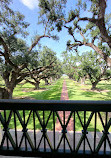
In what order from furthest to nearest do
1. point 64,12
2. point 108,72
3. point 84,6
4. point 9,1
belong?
point 108,72, point 64,12, point 84,6, point 9,1

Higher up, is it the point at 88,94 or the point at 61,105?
the point at 61,105

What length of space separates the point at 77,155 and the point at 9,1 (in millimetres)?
6987

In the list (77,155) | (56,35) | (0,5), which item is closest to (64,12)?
(56,35)

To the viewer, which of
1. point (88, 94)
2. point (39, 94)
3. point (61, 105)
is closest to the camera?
point (61, 105)

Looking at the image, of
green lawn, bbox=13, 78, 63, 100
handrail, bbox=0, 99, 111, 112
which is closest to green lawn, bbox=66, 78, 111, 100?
green lawn, bbox=13, 78, 63, 100

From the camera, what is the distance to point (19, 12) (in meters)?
5.59

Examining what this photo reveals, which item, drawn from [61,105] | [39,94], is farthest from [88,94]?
[61,105]

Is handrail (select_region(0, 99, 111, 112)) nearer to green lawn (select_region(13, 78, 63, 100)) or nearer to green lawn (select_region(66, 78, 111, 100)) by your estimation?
green lawn (select_region(13, 78, 63, 100))

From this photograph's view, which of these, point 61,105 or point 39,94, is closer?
point 61,105

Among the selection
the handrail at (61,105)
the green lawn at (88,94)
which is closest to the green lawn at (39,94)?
the green lawn at (88,94)

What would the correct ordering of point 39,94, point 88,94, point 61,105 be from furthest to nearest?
point 39,94 → point 88,94 → point 61,105

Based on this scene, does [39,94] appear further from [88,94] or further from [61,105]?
[61,105]

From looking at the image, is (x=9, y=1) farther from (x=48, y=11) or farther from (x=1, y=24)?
(x=48, y=11)

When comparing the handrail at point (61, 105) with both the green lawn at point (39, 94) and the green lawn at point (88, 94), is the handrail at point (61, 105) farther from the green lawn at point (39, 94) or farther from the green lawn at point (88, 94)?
the green lawn at point (88, 94)
